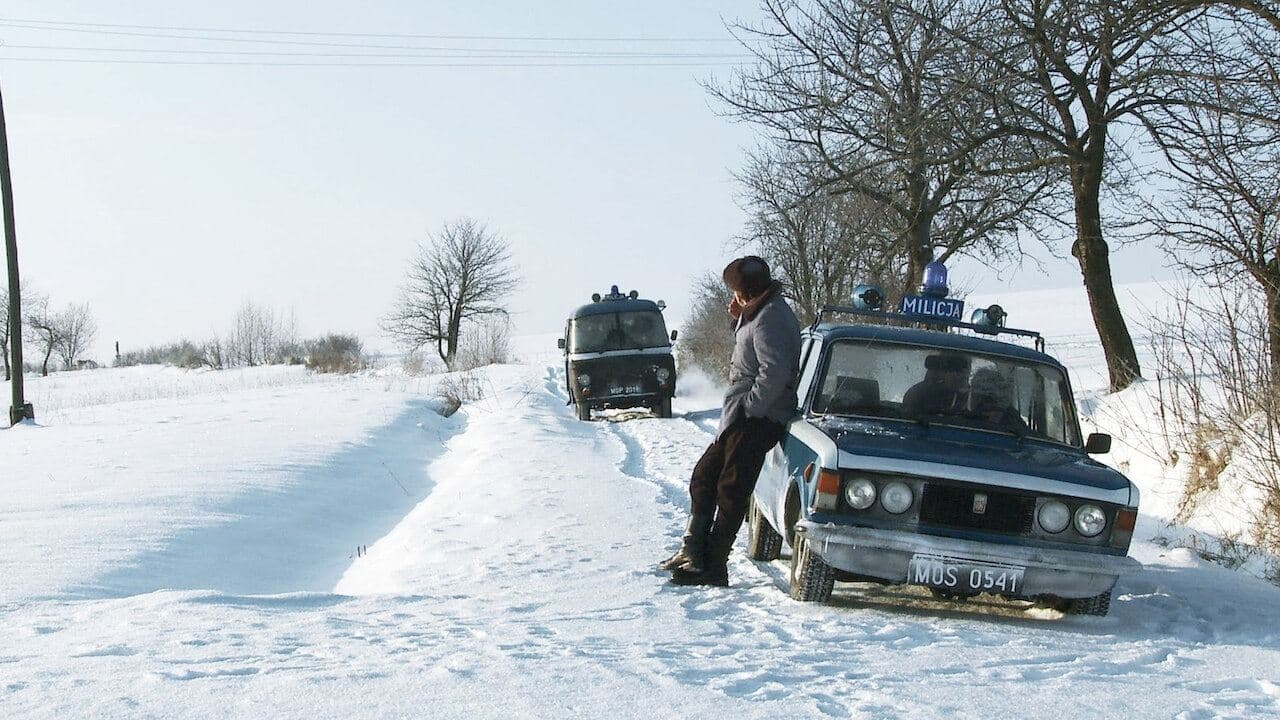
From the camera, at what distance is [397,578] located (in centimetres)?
722

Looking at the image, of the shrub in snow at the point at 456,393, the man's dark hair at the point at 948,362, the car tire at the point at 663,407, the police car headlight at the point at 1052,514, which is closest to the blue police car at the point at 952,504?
the police car headlight at the point at 1052,514

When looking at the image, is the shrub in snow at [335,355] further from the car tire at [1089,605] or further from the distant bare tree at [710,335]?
the car tire at [1089,605]

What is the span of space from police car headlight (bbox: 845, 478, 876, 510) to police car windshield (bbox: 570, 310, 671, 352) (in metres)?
14.7

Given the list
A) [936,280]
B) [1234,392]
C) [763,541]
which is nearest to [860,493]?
[763,541]

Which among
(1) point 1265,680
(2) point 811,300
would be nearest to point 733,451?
(1) point 1265,680

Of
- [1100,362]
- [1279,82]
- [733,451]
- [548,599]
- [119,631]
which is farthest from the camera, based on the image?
[1100,362]

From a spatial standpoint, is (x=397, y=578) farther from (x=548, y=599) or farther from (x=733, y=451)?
(x=733, y=451)

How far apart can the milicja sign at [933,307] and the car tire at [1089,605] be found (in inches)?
93.1

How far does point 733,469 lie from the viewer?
21.6 ft

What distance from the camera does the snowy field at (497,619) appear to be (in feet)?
13.3

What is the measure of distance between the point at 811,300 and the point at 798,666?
114 feet

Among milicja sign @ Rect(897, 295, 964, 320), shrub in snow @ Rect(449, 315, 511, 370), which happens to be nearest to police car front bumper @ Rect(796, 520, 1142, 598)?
milicja sign @ Rect(897, 295, 964, 320)

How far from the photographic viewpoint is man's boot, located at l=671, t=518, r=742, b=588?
21.5 feet

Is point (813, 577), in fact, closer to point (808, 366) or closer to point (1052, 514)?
point (1052, 514)
